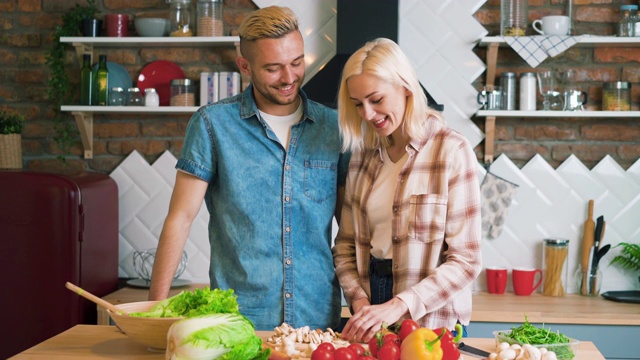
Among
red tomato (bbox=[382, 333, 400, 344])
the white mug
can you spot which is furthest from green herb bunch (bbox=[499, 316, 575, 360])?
the white mug

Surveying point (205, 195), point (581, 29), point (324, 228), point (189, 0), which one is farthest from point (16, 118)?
point (581, 29)

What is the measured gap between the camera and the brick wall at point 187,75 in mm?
4113

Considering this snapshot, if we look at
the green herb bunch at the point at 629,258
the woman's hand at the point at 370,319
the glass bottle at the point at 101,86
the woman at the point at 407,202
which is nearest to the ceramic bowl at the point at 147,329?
the woman's hand at the point at 370,319

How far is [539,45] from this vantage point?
391 cm

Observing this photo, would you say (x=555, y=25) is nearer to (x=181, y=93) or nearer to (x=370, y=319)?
(x=181, y=93)

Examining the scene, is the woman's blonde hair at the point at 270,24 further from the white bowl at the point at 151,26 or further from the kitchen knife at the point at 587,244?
the kitchen knife at the point at 587,244

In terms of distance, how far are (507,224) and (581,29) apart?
103cm

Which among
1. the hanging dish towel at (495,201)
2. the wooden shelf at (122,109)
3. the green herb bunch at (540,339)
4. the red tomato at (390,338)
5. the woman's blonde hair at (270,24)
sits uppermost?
the woman's blonde hair at (270,24)

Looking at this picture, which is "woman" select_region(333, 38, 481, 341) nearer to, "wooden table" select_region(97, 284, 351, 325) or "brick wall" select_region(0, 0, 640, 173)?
"wooden table" select_region(97, 284, 351, 325)

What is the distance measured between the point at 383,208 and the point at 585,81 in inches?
85.3

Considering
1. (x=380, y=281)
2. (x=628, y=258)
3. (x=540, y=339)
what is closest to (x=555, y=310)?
(x=628, y=258)

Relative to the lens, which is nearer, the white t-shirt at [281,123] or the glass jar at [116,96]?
the white t-shirt at [281,123]

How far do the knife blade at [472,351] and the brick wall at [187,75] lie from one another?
7.26 feet

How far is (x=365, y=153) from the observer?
2471 millimetres
